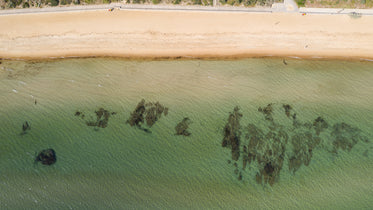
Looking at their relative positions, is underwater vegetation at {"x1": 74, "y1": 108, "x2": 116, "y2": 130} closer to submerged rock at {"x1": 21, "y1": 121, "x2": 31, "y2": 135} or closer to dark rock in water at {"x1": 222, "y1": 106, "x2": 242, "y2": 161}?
submerged rock at {"x1": 21, "y1": 121, "x2": 31, "y2": 135}

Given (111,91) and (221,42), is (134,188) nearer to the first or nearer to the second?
(111,91)

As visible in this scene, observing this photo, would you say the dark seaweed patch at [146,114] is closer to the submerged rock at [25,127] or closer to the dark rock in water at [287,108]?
the submerged rock at [25,127]

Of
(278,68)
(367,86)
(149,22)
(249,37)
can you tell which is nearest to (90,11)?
(149,22)

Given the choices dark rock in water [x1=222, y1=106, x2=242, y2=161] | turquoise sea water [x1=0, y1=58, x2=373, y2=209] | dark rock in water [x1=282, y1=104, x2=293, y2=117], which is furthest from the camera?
dark rock in water [x1=282, y1=104, x2=293, y2=117]

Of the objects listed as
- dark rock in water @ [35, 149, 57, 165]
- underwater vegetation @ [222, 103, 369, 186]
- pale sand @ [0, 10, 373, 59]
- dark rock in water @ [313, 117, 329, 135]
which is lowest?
dark rock in water @ [35, 149, 57, 165]

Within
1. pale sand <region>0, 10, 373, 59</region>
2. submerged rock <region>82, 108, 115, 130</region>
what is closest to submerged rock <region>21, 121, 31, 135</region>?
submerged rock <region>82, 108, 115, 130</region>
